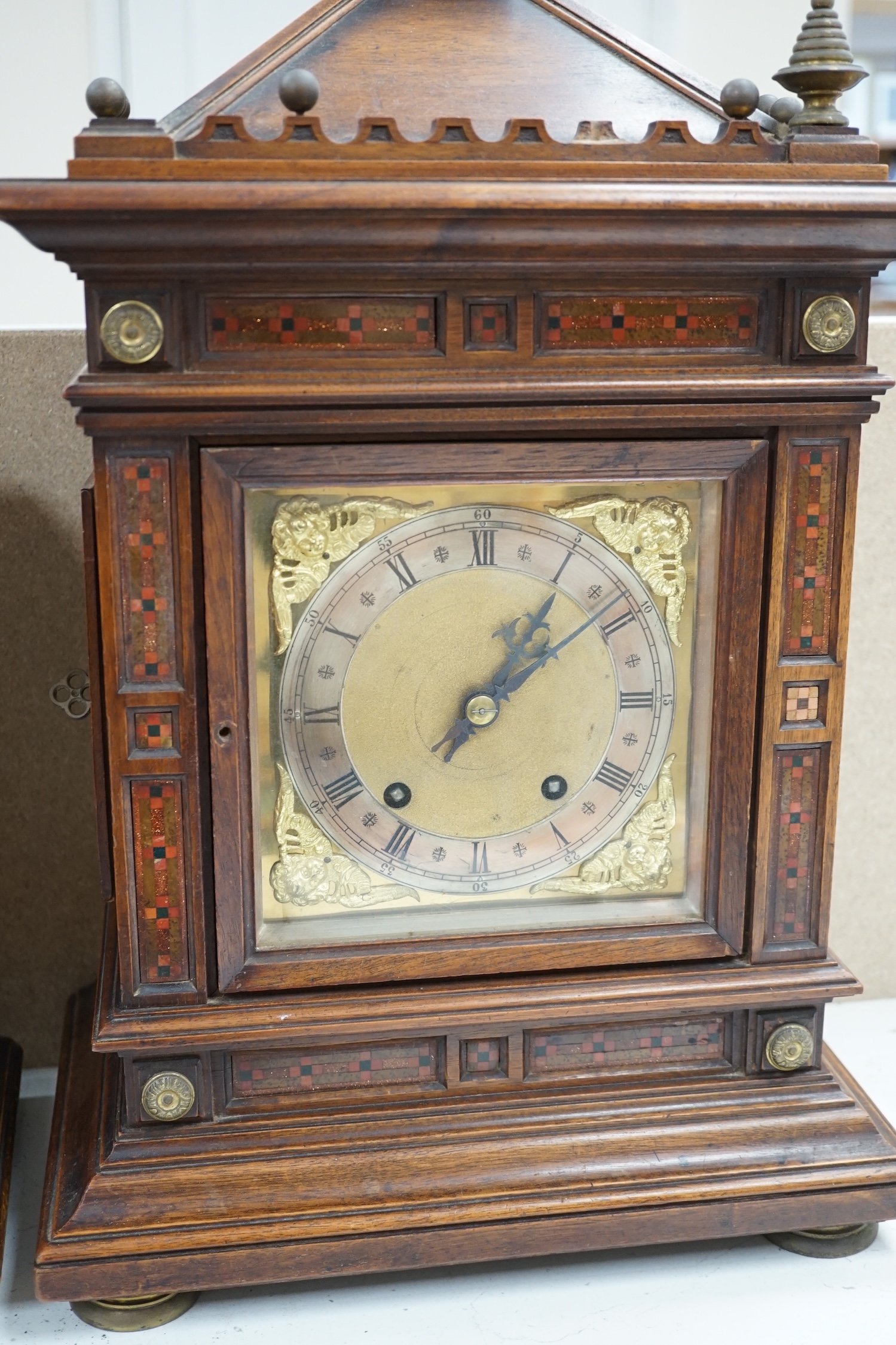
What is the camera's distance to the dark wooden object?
149 centimetres

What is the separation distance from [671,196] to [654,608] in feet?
1.25

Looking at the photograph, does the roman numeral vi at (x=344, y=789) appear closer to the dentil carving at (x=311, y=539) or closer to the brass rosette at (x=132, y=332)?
the dentil carving at (x=311, y=539)

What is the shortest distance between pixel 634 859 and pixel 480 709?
23cm

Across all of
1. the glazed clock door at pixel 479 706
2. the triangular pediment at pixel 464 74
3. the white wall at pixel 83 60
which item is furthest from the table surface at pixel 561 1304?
the white wall at pixel 83 60

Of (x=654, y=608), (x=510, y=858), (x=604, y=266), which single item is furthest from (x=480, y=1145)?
(x=604, y=266)

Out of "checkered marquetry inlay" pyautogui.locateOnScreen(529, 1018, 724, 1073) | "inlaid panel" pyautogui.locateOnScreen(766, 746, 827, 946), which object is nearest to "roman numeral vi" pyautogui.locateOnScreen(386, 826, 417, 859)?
"checkered marquetry inlay" pyautogui.locateOnScreen(529, 1018, 724, 1073)

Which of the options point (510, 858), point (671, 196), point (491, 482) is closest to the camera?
point (671, 196)

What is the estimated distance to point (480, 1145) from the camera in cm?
141

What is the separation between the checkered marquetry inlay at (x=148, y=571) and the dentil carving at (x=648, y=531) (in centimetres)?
35

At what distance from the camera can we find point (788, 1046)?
1.47 metres

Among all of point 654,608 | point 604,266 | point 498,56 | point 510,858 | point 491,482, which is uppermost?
point 498,56

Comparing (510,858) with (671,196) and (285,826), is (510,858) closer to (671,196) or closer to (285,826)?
(285,826)

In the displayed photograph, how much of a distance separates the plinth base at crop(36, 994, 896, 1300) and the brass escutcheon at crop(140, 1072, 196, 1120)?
0.02 meters

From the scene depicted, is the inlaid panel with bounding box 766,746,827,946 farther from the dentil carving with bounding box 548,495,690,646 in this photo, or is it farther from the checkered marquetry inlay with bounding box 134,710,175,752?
the checkered marquetry inlay with bounding box 134,710,175,752
